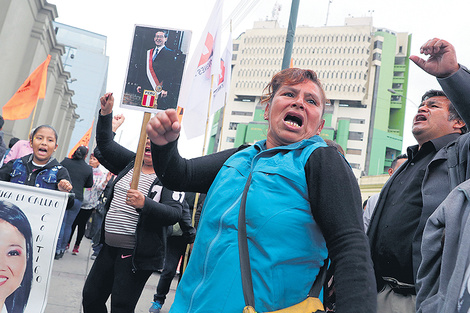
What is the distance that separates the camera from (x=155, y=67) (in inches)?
164

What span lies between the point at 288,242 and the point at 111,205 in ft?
8.52

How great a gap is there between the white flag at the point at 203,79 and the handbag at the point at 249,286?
5783 millimetres

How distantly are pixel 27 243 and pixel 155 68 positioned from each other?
1.90m

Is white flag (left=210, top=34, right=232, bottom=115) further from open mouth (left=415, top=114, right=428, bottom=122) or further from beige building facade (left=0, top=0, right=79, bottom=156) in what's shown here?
Result: beige building facade (left=0, top=0, right=79, bottom=156)

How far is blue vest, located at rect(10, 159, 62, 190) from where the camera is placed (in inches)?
184

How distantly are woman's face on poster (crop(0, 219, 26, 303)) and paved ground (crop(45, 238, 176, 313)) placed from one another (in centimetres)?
119

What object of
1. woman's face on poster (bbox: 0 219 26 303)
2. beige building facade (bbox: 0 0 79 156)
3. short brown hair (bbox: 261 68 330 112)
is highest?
beige building facade (bbox: 0 0 79 156)

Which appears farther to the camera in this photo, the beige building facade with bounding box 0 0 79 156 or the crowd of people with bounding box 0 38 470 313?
the beige building facade with bounding box 0 0 79 156

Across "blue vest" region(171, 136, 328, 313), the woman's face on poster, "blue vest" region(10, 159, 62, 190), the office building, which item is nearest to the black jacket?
the woman's face on poster

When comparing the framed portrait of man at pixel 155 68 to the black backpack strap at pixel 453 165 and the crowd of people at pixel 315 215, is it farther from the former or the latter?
the black backpack strap at pixel 453 165

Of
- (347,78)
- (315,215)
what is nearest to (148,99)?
(315,215)

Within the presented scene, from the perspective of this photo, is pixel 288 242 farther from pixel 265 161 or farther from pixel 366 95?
pixel 366 95

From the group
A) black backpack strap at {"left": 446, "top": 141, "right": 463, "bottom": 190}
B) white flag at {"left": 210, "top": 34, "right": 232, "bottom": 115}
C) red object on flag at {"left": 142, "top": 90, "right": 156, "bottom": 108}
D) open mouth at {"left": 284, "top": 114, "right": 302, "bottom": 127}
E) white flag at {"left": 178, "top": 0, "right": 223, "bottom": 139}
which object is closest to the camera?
open mouth at {"left": 284, "top": 114, "right": 302, "bottom": 127}

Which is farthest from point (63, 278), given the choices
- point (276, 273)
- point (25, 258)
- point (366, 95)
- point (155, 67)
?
point (366, 95)
